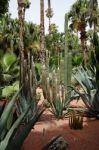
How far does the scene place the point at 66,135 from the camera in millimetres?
6602

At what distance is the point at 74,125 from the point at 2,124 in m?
4.12

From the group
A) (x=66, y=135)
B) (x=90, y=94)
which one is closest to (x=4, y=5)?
(x=90, y=94)

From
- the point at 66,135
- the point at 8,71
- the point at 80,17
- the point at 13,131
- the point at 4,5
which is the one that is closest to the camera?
the point at 13,131

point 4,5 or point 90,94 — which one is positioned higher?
point 4,5

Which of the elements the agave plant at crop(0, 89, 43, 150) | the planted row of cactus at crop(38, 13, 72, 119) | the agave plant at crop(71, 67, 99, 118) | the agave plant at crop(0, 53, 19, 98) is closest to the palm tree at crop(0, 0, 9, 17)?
the agave plant at crop(0, 53, 19, 98)

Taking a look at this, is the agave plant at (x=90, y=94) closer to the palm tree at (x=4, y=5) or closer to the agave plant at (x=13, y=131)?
the agave plant at (x=13, y=131)

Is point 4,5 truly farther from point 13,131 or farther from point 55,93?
point 13,131

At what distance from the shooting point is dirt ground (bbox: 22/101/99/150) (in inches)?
239

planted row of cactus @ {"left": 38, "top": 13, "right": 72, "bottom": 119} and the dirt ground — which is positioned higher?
planted row of cactus @ {"left": 38, "top": 13, "right": 72, "bottom": 119}

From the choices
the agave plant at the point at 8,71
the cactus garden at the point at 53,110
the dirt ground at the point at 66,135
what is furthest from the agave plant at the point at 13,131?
the agave plant at the point at 8,71

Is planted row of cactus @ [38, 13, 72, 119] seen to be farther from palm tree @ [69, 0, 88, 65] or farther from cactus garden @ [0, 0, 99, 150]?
palm tree @ [69, 0, 88, 65]

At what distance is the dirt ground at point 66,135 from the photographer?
6067mm

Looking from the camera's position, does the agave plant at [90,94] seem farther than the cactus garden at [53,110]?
Yes

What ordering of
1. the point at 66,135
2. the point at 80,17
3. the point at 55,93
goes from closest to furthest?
the point at 66,135, the point at 55,93, the point at 80,17
